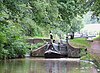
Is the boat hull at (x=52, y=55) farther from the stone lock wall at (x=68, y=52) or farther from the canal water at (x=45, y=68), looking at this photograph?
the canal water at (x=45, y=68)

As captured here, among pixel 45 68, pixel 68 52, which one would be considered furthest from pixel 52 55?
pixel 45 68

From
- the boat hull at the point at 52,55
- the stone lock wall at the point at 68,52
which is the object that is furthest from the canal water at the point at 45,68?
the boat hull at the point at 52,55

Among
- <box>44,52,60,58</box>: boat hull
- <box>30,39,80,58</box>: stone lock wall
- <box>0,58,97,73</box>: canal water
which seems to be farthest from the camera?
<box>44,52,60,58</box>: boat hull

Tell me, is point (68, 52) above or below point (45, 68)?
below

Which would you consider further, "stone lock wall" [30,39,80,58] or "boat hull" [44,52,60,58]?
"boat hull" [44,52,60,58]

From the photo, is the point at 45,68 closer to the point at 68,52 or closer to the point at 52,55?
the point at 52,55

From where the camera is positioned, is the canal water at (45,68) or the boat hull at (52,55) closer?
the canal water at (45,68)

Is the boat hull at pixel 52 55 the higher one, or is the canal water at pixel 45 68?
the canal water at pixel 45 68

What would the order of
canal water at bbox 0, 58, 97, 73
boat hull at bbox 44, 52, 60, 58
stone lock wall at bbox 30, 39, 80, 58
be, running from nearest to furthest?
1. canal water at bbox 0, 58, 97, 73
2. stone lock wall at bbox 30, 39, 80, 58
3. boat hull at bbox 44, 52, 60, 58

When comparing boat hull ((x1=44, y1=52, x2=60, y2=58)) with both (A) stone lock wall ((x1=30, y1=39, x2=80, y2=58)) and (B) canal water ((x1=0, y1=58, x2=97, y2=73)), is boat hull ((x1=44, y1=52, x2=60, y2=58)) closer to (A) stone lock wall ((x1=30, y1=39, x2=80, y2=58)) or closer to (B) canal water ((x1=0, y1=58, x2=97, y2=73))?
(A) stone lock wall ((x1=30, y1=39, x2=80, y2=58))

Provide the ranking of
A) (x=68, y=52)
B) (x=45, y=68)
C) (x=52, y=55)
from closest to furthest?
(x=45, y=68)
(x=52, y=55)
(x=68, y=52)

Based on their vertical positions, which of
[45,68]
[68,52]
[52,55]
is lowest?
[52,55]

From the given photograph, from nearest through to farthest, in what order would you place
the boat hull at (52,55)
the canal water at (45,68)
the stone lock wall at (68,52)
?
the canal water at (45,68) → the stone lock wall at (68,52) → the boat hull at (52,55)

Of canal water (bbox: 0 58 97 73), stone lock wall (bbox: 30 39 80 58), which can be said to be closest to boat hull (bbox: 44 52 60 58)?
stone lock wall (bbox: 30 39 80 58)
